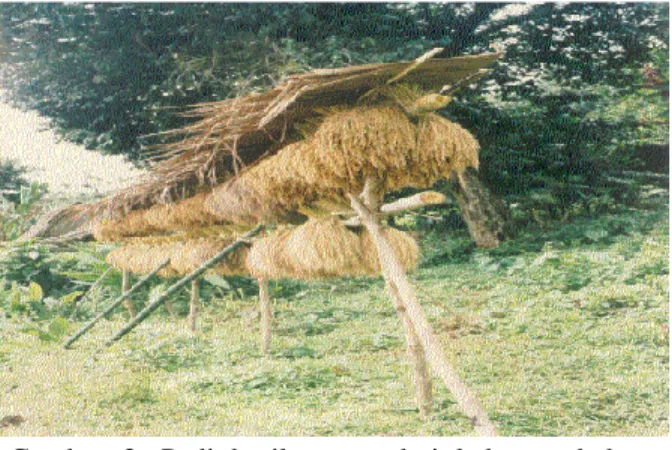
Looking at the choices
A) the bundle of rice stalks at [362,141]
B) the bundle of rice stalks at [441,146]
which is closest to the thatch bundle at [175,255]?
the bundle of rice stalks at [362,141]

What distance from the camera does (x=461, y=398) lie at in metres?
2.46

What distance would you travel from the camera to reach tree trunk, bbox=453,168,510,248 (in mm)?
5863

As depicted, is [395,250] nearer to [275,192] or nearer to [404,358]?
[275,192]

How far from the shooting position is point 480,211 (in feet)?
20.0

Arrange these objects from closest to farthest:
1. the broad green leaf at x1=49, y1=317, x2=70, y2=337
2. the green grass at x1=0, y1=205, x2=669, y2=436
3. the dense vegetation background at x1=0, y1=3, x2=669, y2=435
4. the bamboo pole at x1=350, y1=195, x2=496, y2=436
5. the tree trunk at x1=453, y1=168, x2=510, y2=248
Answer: the bamboo pole at x1=350, y1=195, x2=496, y2=436 → the green grass at x1=0, y1=205, x2=669, y2=436 → the dense vegetation background at x1=0, y1=3, x2=669, y2=435 → the broad green leaf at x1=49, y1=317, x2=70, y2=337 → the tree trunk at x1=453, y1=168, x2=510, y2=248

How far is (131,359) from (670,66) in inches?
164

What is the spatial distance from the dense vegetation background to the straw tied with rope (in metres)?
0.72

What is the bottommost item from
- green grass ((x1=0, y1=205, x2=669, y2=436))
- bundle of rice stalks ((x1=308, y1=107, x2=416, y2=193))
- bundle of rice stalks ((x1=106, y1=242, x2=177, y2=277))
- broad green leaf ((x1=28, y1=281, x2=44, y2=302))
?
green grass ((x1=0, y1=205, x2=669, y2=436))

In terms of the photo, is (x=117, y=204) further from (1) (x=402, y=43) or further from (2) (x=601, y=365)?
(2) (x=601, y=365)

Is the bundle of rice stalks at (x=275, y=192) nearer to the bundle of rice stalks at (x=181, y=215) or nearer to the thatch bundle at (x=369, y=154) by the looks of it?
the thatch bundle at (x=369, y=154)

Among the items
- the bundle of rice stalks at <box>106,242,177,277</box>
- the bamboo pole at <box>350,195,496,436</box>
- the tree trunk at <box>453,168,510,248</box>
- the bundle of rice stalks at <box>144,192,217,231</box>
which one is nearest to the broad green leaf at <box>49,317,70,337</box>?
the bundle of rice stalks at <box>106,242,177,277</box>

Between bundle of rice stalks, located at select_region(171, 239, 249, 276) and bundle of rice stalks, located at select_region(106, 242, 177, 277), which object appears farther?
bundle of rice stalks, located at select_region(106, 242, 177, 277)

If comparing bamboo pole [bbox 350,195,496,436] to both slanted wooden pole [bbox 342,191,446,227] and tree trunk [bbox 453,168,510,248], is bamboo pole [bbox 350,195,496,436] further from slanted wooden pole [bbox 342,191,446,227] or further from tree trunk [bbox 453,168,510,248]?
tree trunk [bbox 453,168,510,248]

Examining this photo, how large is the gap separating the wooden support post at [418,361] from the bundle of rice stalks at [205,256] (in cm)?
184
